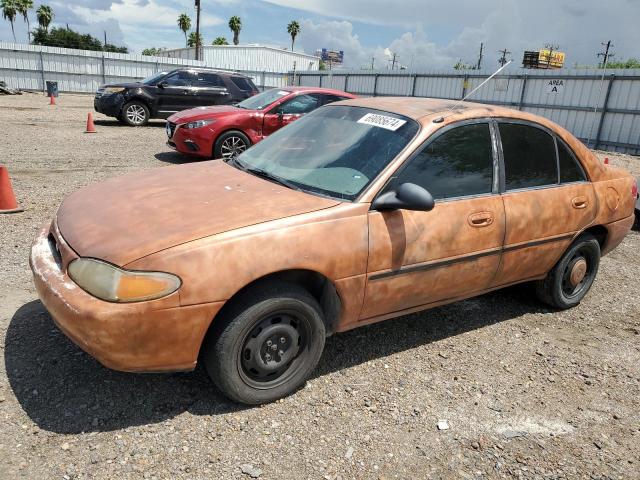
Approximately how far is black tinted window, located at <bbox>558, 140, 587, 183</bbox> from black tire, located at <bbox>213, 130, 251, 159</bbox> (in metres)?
6.20

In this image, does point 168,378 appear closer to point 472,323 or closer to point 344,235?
point 344,235

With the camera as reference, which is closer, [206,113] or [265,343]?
[265,343]

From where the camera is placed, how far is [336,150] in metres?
3.31

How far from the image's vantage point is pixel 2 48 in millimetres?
27375

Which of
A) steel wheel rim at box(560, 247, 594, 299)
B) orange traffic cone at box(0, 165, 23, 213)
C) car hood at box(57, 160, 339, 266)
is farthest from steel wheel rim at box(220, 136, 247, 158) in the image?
steel wheel rim at box(560, 247, 594, 299)

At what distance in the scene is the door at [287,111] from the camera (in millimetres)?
9430

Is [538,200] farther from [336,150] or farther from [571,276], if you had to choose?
[336,150]

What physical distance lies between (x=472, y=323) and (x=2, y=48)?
31.7 meters

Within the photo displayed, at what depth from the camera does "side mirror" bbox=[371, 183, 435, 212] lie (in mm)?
2799

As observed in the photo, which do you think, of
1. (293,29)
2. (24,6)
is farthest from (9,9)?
(293,29)

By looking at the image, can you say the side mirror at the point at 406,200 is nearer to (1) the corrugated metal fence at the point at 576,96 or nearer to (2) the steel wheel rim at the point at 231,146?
(2) the steel wheel rim at the point at 231,146

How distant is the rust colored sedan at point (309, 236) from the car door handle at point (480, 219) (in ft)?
0.04

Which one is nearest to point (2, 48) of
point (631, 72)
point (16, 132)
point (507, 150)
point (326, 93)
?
point (16, 132)

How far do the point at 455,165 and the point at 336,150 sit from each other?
0.80m
